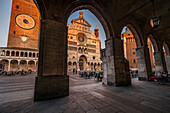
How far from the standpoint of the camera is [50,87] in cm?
343

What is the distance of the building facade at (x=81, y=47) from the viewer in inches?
1241

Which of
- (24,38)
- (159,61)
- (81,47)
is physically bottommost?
(159,61)

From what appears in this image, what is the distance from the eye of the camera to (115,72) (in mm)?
5699

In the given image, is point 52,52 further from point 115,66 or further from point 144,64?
point 144,64

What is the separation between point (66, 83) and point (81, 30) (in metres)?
35.0

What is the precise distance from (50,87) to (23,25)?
4002 cm

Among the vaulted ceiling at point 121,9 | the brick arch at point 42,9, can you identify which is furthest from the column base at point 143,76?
the brick arch at point 42,9

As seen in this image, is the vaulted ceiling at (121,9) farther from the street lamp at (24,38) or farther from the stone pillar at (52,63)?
the street lamp at (24,38)

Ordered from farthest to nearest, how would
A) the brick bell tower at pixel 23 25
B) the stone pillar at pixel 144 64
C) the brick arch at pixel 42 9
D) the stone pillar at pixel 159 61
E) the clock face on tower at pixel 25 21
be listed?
the clock face on tower at pixel 25 21, the brick bell tower at pixel 23 25, the stone pillar at pixel 159 61, the stone pillar at pixel 144 64, the brick arch at pixel 42 9

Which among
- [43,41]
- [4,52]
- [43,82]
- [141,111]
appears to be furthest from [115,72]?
[4,52]

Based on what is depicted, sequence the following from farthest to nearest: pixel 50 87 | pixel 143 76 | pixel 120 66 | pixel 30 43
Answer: pixel 30 43 < pixel 143 76 < pixel 120 66 < pixel 50 87

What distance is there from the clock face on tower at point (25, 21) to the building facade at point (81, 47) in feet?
56.7

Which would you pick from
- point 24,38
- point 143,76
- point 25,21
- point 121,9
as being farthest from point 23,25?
point 143,76

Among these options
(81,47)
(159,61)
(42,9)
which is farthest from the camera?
(81,47)
